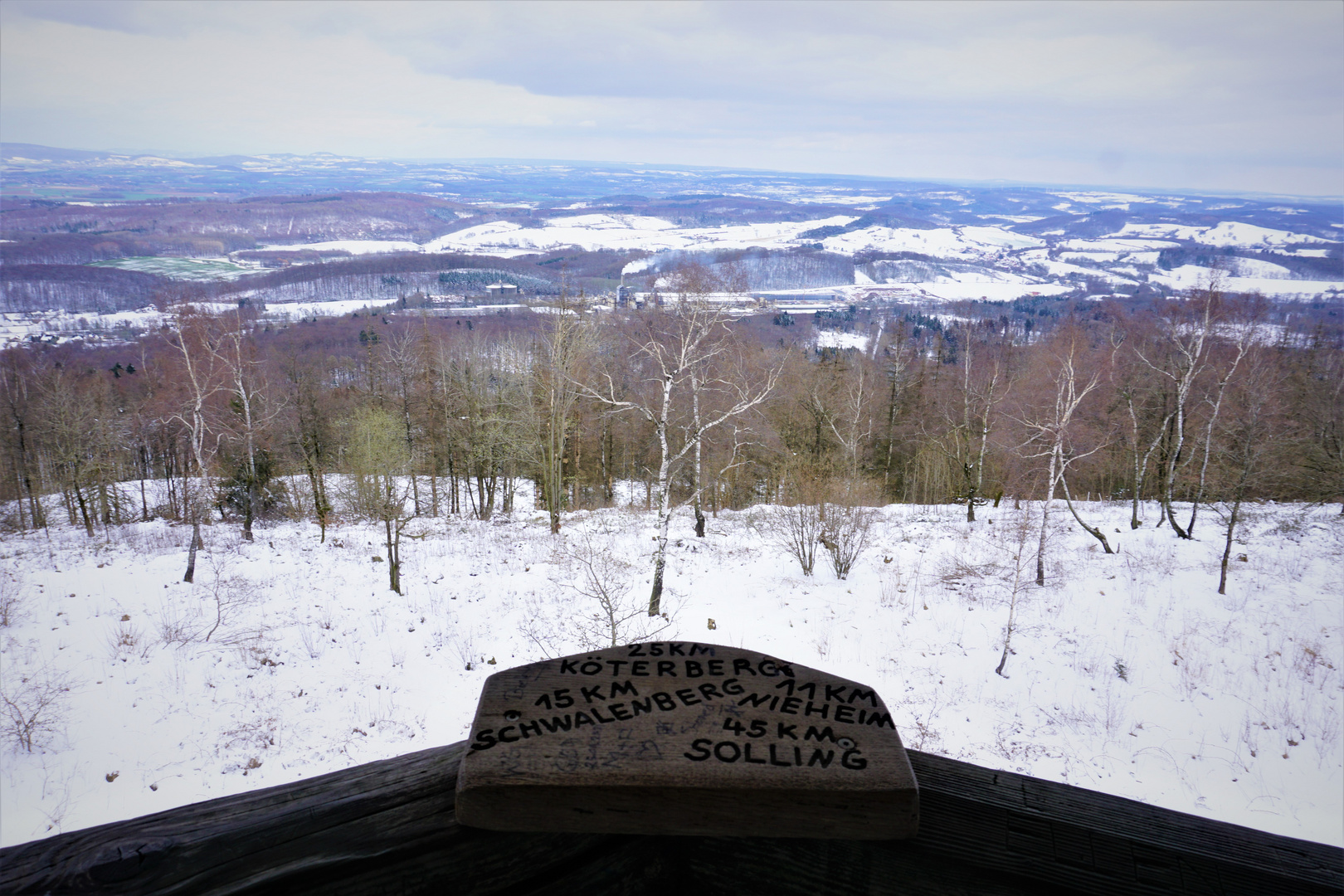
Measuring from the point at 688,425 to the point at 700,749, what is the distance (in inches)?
1077

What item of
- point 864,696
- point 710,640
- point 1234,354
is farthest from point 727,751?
point 1234,354

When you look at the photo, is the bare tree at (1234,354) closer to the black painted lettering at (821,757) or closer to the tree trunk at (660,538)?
the tree trunk at (660,538)

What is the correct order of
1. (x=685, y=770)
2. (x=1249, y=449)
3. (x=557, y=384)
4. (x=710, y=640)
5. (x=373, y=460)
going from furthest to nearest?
(x=373, y=460)
(x=557, y=384)
(x=710, y=640)
(x=1249, y=449)
(x=685, y=770)

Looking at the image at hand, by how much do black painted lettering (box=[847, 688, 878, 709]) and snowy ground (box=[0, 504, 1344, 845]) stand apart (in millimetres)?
10929

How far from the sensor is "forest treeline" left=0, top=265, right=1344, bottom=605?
19078 mm

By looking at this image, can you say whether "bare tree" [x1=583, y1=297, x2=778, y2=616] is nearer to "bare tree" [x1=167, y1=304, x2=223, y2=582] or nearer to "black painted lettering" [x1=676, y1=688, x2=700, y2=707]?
"bare tree" [x1=167, y1=304, x2=223, y2=582]

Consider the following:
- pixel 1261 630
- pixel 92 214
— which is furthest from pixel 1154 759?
pixel 92 214

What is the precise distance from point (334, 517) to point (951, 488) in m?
30.8

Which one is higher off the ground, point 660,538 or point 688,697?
point 688,697

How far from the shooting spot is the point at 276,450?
32781mm

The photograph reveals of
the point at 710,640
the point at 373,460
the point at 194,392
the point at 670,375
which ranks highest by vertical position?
the point at 670,375

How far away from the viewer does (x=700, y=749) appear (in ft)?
3.18

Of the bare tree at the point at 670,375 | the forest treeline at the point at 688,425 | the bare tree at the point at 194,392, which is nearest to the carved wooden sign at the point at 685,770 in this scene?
the bare tree at the point at 670,375

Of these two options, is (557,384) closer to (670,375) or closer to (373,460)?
(373,460)
